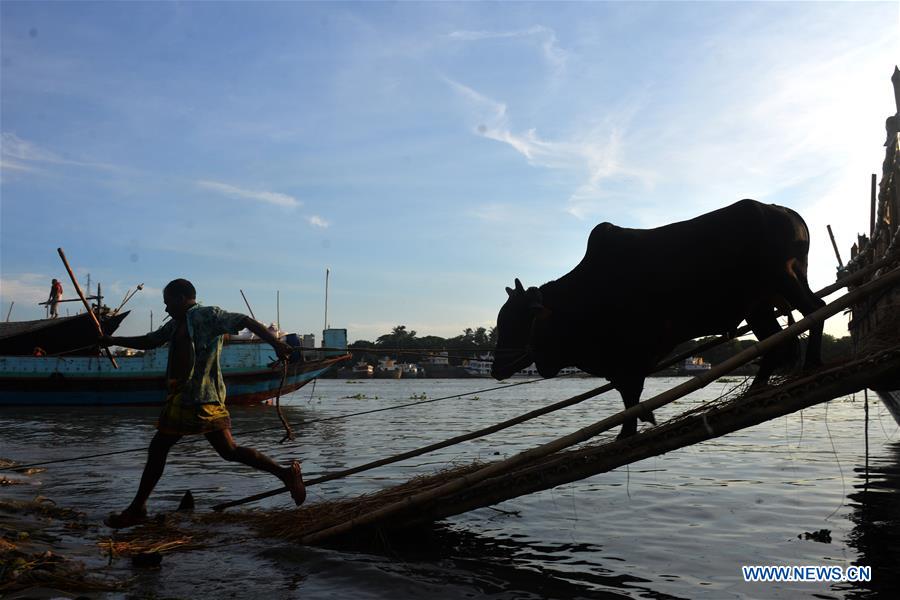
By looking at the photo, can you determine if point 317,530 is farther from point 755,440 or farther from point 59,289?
point 59,289

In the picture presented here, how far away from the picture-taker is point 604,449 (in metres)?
5.29

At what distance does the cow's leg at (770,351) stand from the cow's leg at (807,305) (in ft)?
1.72

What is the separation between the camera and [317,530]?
5871 mm

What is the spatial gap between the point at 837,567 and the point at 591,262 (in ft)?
10.7

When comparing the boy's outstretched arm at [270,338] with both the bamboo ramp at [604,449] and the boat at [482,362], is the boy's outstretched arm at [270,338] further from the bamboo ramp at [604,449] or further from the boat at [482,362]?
the boat at [482,362]

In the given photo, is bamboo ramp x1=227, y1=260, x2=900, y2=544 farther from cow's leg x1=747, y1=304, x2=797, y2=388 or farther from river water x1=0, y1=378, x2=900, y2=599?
cow's leg x1=747, y1=304, x2=797, y2=388

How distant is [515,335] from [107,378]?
31786mm

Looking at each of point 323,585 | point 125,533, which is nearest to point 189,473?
point 125,533

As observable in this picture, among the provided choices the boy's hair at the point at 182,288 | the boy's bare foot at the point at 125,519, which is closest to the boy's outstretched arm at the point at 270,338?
the boy's hair at the point at 182,288

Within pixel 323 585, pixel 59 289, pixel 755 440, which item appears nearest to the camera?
pixel 323 585

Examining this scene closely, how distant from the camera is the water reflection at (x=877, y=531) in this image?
4.59m

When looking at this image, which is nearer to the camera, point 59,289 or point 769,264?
point 769,264

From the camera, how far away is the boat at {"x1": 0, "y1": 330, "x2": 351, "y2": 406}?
32.5m

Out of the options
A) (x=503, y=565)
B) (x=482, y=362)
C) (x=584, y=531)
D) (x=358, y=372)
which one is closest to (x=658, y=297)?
(x=584, y=531)
